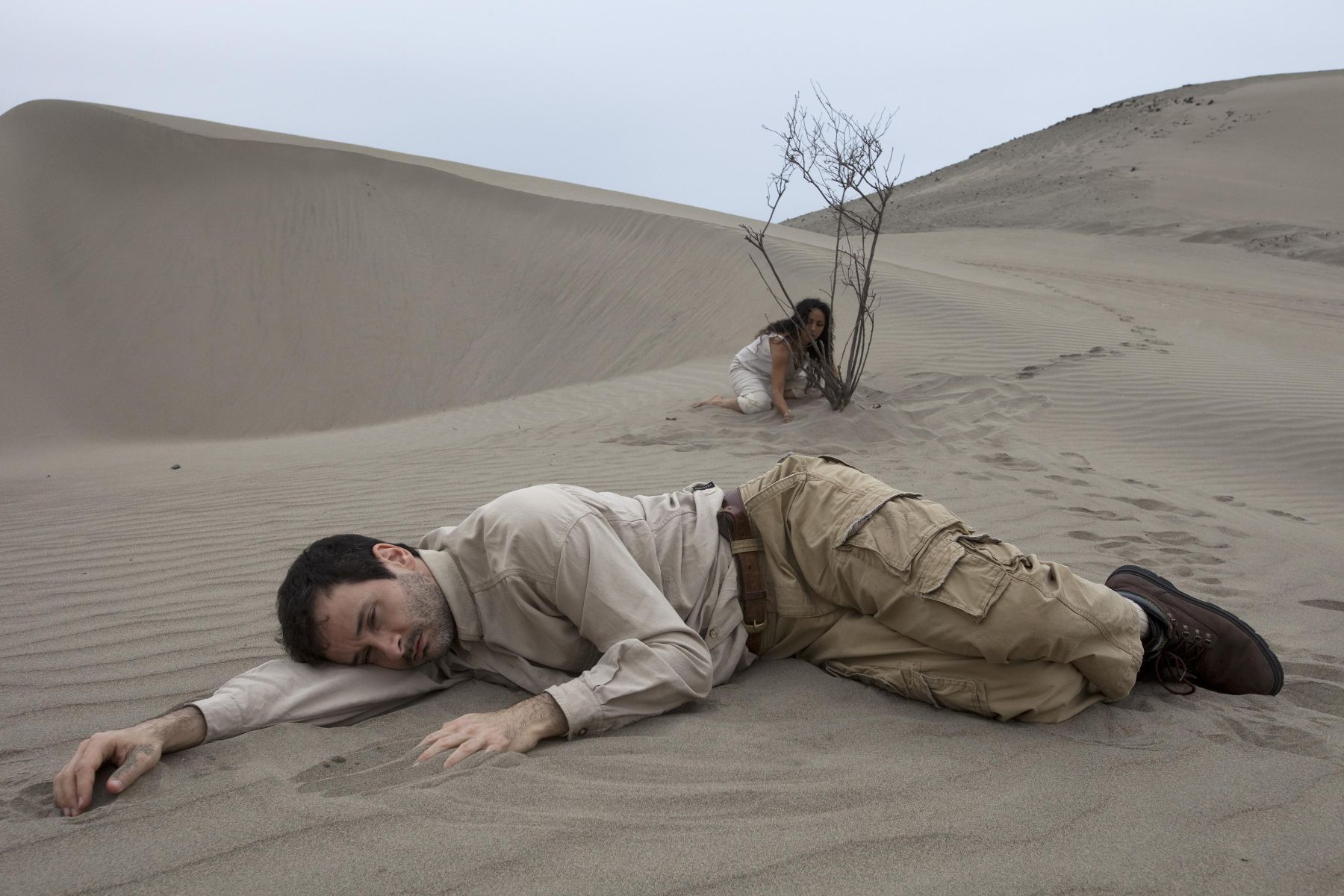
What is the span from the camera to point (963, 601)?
213 cm

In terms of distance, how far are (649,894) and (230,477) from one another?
17.0 feet

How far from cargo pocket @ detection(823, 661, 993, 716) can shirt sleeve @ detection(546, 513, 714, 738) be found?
0.46 m

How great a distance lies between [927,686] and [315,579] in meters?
1.47

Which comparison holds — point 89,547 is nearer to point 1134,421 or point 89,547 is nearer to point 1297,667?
point 1297,667

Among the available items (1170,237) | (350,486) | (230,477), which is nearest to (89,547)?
(350,486)

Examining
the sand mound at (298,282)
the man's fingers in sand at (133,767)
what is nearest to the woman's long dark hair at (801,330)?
the sand mound at (298,282)

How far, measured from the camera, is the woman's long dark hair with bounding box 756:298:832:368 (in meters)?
6.72

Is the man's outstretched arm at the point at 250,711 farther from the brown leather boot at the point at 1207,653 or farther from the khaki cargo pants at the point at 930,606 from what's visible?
the brown leather boot at the point at 1207,653

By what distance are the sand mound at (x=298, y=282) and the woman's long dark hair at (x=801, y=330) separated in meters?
4.15

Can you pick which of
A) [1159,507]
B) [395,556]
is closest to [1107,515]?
[1159,507]

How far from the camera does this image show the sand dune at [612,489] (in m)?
1.61

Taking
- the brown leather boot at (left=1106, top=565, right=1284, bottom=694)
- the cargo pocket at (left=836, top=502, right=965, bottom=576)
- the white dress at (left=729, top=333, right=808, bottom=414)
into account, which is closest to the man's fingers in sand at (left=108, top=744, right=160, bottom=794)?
the cargo pocket at (left=836, top=502, right=965, bottom=576)

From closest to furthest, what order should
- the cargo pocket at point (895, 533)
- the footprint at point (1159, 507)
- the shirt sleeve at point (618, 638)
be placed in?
the shirt sleeve at point (618, 638) → the cargo pocket at point (895, 533) → the footprint at point (1159, 507)

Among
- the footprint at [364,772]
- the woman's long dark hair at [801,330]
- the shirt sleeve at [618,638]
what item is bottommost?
the footprint at [364,772]
